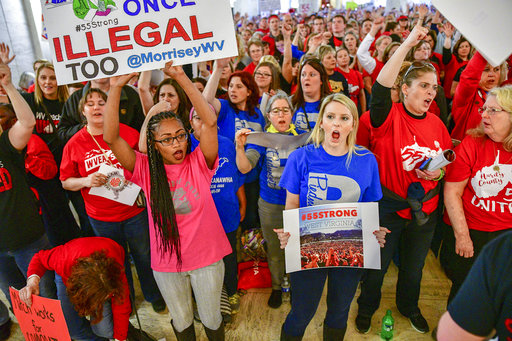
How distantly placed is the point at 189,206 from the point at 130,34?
1.03 m

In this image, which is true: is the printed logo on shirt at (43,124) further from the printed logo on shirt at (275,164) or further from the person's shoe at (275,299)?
the person's shoe at (275,299)

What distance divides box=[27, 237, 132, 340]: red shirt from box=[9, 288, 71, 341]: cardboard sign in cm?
18

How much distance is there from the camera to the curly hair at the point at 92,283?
188 centimetres

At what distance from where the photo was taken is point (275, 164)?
2549mm

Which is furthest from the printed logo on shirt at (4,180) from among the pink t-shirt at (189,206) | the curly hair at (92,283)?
the pink t-shirt at (189,206)

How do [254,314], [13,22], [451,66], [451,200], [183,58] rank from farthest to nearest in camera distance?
[13,22] → [451,66] → [254,314] → [451,200] → [183,58]

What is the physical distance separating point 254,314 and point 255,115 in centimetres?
181

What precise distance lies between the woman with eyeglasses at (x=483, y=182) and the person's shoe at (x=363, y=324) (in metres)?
0.81

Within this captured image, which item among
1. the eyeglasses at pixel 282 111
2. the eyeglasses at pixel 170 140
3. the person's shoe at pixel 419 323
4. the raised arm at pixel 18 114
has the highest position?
the raised arm at pixel 18 114

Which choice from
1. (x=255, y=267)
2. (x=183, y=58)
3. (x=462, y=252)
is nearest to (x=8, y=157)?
(x=183, y=58)

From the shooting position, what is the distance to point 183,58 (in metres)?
1.82

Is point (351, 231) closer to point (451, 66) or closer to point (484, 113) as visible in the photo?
point (484, 113)

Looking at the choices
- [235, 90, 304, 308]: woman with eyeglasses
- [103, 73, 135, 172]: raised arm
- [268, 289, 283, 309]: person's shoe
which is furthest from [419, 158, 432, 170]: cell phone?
[103, 73, 135, 172]: raised arm

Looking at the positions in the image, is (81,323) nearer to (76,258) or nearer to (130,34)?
(76,258)
